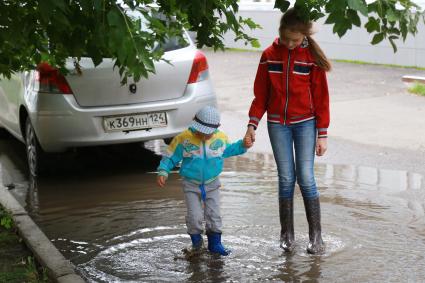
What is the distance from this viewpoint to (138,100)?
8.26m

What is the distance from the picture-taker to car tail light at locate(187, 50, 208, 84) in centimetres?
855

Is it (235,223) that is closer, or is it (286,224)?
(286,224)

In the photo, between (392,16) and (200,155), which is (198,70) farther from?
→ (392,16)

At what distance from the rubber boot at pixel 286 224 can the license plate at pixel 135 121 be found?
2.69 meters

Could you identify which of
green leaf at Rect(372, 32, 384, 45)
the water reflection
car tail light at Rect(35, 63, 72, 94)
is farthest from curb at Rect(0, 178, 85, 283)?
green leaf at Rect(372, 32, 384, 45)

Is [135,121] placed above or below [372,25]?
below

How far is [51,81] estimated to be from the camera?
321 inches

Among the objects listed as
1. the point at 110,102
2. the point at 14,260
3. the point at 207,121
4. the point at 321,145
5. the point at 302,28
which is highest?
the point at 302,28

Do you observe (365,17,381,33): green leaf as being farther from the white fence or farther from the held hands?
the white fence

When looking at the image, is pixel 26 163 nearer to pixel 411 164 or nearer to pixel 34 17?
pixel 411 164

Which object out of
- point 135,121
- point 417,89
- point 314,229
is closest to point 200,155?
point 314,229

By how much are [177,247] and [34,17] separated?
2.28 metres

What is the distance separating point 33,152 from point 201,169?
3.56 metres

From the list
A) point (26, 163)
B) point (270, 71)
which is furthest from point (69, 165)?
point (270, 71)
